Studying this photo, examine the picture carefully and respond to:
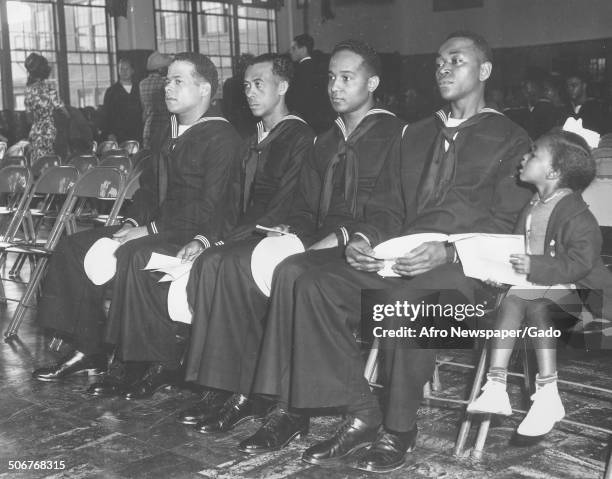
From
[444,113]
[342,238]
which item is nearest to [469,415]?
[342,238]

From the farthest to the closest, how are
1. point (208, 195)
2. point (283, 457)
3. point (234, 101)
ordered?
point (234, 101)
point (208, 195)
point (283, 457)

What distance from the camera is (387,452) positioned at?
2980mm

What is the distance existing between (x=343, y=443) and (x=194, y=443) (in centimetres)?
59

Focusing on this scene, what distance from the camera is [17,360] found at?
463 centimetres

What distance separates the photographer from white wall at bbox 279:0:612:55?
16.1m

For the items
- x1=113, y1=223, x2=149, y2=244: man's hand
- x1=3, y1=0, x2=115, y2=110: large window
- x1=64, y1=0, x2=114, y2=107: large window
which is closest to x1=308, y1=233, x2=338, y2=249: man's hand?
x1=113, y1=223, x2=149, y2=244: man's hand

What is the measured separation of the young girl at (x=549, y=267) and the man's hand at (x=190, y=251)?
1.41 meters

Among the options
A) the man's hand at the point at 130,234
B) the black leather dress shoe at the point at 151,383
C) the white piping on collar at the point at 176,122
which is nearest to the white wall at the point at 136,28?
the white piping on collar at the point at 176,122

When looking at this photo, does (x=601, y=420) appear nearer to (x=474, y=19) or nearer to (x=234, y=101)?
(x=234, y=101)

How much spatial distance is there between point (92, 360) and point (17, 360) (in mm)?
570

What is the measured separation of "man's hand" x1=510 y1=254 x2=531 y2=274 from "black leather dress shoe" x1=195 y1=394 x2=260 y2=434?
123cm

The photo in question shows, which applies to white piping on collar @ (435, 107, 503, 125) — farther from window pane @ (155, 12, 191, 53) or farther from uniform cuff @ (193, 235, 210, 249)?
window pane @ (155, 12, 191, 53)

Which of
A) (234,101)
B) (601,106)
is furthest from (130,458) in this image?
(601,106)

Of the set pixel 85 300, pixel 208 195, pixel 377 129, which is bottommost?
pixel 85 300
